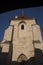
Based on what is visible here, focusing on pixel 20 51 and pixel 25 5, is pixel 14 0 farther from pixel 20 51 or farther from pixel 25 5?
pixel 20 51

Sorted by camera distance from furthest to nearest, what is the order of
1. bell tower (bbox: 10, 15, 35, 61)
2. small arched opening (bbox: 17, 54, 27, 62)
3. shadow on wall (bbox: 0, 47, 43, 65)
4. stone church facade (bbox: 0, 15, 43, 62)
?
bell tower (bbox: 10, 15, 35, 61) < small arched opening (bbox: 17, 54, 27, 62) < stone church facade (bbox: 0, 15, 43, 62) < shadow on wall (bbox: 0, 47, 43, 65)

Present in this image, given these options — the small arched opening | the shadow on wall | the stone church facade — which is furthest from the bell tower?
the shadow on wall

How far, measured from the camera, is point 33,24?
74.1 feet

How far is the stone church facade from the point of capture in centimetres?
1881

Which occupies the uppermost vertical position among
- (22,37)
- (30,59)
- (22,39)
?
(22,37)

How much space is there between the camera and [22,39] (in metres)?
21.1

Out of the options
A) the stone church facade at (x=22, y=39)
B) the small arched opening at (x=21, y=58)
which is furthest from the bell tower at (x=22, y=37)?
the small arched opening at (x=21, y=58)

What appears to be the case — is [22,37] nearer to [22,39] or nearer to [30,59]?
[22,39]

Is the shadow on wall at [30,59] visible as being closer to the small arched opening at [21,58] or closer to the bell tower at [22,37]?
the small arched opening at [21,58]

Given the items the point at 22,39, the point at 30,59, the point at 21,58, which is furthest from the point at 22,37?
the point at 30,59

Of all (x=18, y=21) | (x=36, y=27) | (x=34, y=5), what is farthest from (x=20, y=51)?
(x=34, y=5)

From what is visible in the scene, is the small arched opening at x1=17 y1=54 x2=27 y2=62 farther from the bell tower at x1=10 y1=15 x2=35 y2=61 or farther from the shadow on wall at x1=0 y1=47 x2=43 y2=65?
the shadow on wall at x1=0 y1=47 x2=43 y2=65

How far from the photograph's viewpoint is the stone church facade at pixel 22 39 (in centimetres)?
1881

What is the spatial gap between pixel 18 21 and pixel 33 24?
2634mm
